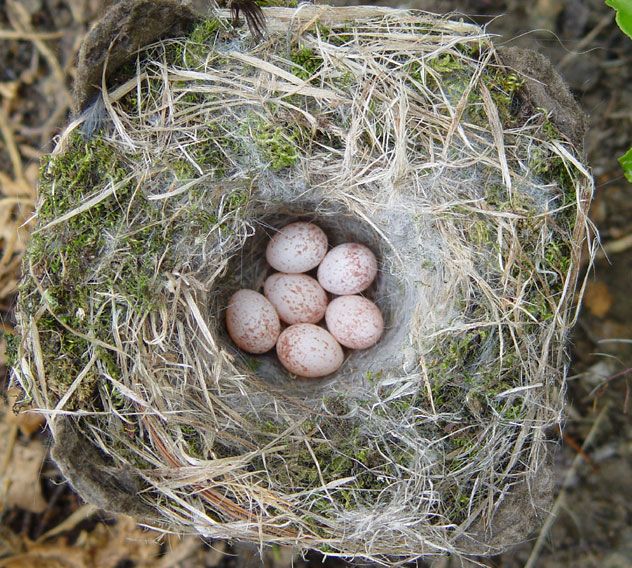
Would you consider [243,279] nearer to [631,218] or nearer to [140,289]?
[140,289]

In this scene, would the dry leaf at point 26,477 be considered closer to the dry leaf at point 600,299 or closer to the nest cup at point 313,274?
the nest cup at point 313,274

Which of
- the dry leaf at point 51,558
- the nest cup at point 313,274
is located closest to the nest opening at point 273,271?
the nest cup at point 313,274

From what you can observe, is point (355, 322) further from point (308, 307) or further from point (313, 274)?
point (313, 274)

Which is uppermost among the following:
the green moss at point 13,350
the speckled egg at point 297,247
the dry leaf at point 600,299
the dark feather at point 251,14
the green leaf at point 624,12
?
the dark feather at point 251,14

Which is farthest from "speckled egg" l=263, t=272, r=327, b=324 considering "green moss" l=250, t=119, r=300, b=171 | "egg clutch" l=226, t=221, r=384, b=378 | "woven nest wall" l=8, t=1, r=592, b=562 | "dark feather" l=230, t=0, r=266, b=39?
"dark feather" l=230, t=0, r=266, b=39

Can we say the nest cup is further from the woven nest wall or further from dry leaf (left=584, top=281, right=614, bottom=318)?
dry leaf (left=584, top=281, right=614, bottom=318)

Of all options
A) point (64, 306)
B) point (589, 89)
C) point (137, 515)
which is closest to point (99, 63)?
point (64, 306)

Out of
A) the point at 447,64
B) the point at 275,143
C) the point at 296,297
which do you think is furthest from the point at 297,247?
the point at 447,64

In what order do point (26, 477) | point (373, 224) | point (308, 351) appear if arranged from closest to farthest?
point (373, 224), point (308, 351), point (26, 477)
